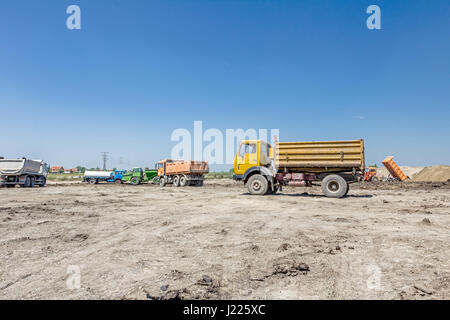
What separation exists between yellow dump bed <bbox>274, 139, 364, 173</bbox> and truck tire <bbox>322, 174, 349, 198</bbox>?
0.41 meters

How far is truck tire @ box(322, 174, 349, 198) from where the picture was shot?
11312 mm

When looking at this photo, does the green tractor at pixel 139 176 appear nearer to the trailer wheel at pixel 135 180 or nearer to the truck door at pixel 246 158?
the trailer wheel at pixel 135 180

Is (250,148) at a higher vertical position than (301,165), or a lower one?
higher

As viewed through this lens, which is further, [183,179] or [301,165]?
[183,179]

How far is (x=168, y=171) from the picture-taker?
2408cm

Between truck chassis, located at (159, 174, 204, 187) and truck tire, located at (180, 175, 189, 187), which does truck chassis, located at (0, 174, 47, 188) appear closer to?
truck chassis, located at (159, 174, 204, 187)

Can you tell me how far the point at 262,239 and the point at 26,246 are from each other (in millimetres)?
4074

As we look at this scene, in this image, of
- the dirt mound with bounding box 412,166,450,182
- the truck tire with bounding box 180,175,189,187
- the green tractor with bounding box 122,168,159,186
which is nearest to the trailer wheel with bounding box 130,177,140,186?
the green tractor with bounding box 122,168,159,186

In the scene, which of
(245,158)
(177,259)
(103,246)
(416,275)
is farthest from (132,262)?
(245,158)

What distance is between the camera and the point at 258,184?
12391 mm

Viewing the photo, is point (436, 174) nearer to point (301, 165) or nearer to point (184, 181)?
point (301, 165)

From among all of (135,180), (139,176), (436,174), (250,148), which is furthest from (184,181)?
(436,174)

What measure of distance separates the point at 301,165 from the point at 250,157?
252 cm

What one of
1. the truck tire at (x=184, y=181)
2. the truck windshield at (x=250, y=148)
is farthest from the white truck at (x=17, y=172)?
the truck windshield at (x=250, y=148)
